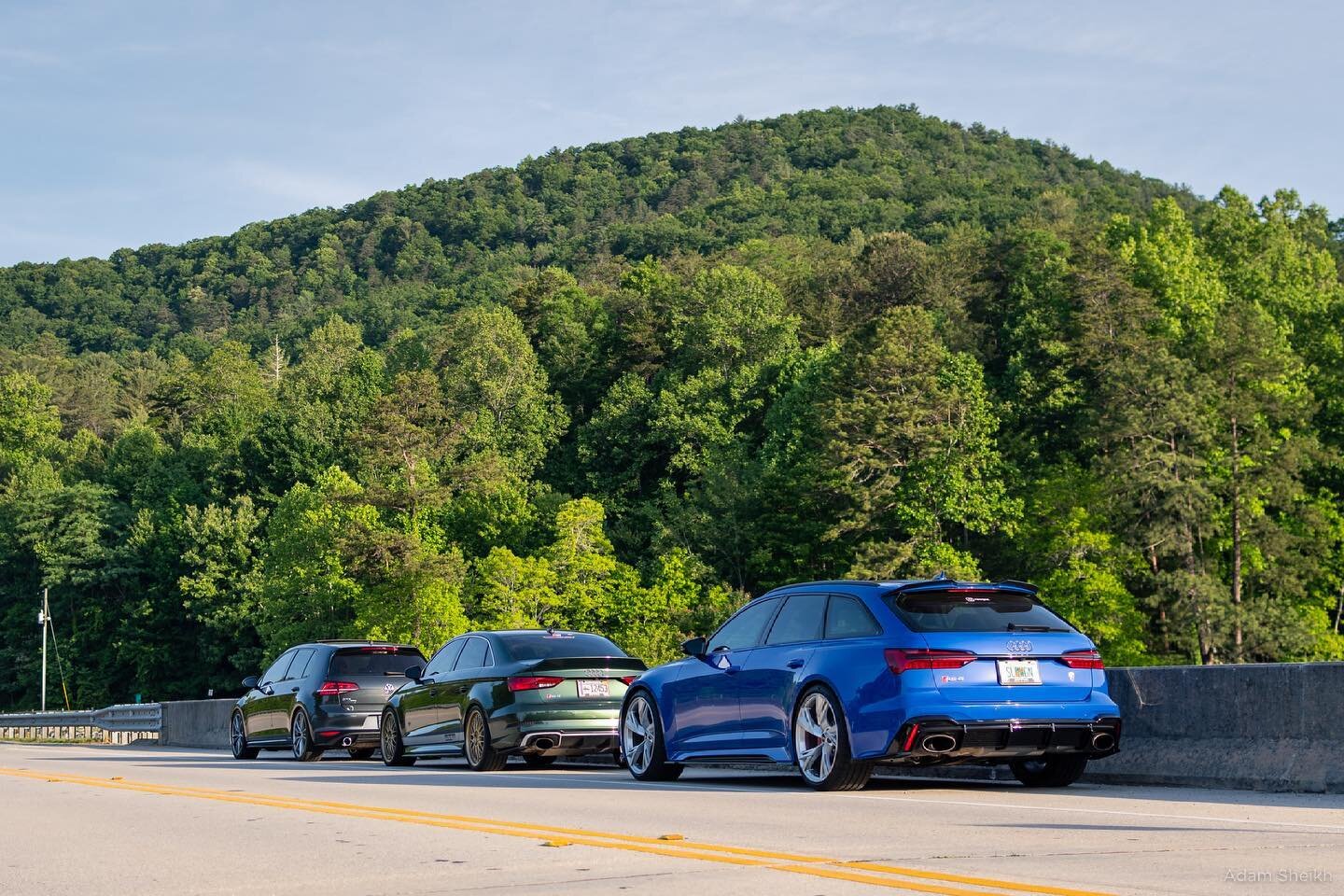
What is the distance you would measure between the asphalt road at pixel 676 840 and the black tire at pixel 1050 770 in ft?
0.65

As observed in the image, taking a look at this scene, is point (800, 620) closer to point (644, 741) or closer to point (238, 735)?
point (644, 741)

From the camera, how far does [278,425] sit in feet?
313

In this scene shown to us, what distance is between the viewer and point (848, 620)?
13102 millimetres

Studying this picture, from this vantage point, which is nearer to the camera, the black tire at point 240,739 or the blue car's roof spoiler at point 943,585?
the blue car's roof spoiler at point 943,585

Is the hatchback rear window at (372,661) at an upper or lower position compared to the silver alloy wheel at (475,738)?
upper

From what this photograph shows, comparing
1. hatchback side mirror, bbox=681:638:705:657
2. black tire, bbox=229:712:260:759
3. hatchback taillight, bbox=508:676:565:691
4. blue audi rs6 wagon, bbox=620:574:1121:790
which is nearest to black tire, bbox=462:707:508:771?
hatchback taillight, bbox=508:676:565:691

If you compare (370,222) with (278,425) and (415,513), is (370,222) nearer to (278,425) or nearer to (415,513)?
(278,425)

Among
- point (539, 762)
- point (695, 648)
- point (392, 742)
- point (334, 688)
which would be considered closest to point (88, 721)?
point (334, 688)

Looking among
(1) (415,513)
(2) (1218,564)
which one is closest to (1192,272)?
(2) (1218,564)

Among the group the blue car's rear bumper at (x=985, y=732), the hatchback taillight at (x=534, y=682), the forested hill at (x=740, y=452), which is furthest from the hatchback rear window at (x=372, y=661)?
the forested hill at (x=740, y=452)

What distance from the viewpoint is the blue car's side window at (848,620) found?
12828 mm

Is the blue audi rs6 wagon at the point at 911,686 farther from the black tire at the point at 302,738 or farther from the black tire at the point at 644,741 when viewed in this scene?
the black tire at the point at 302,738

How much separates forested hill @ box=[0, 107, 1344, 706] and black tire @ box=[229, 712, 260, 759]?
38.5m

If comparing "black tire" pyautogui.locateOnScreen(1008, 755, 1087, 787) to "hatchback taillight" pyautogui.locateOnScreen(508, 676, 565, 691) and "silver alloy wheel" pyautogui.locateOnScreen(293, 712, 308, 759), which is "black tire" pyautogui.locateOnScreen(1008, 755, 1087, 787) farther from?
"silver alloy wheel" pyautogui.locateOnScreen(293, 712, 308, 759)
